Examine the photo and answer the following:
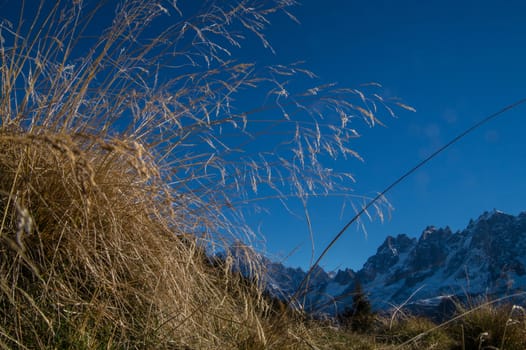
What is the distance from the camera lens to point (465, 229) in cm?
19325

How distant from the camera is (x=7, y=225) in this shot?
139 centimetres

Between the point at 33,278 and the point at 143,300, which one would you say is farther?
the point at 143,300

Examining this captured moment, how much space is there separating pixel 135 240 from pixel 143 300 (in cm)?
22

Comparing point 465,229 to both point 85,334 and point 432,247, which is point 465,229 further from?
point 85,334

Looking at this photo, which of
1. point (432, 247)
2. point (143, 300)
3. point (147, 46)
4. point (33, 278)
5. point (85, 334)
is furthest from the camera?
point (432, 247)

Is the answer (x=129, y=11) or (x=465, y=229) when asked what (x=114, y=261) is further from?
(x=465, y=229)

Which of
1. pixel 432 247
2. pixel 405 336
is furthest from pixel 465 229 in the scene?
pixel 405 336

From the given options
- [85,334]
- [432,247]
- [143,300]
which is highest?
[432,247]

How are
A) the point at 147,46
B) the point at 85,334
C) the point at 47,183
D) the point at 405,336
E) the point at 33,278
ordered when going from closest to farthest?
the point at 85,334 < the point at 33,278 < the point at 47,183 < the point at 147,46 < the point at 405,336

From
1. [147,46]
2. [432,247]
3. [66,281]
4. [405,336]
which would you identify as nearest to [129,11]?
[147,46]

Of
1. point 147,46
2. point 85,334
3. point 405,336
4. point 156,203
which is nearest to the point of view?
point 85,334

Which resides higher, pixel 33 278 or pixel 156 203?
pixel 156 203

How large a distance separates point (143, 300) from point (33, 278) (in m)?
0.38

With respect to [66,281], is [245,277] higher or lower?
higher
